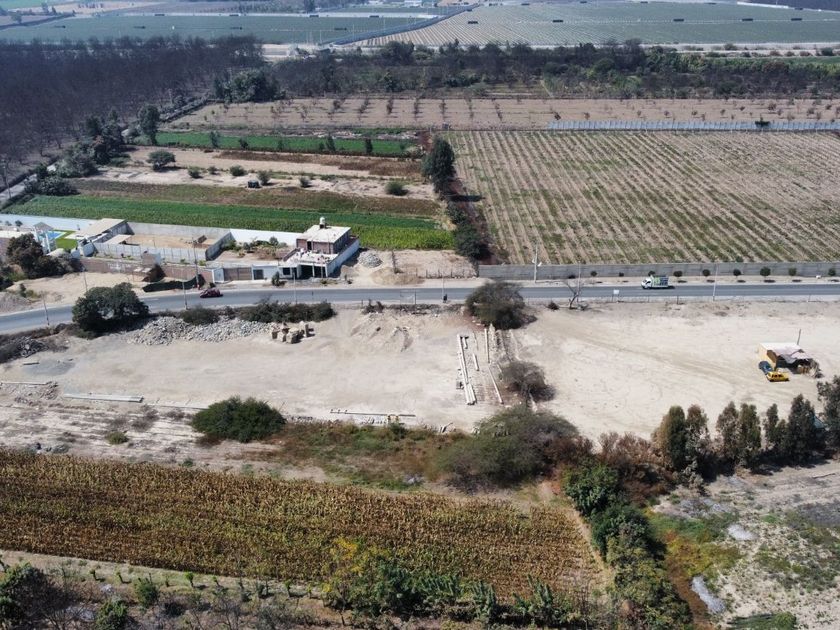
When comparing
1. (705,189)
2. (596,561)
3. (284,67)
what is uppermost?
(284,67)

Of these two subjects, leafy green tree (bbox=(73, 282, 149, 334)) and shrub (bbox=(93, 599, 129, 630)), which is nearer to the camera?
shrub (bbox=(93, 599, 129, 630))

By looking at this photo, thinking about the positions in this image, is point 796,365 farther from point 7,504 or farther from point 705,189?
point 7,504

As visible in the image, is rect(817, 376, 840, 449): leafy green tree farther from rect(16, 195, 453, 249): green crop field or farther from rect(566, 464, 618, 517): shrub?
rect(16, 195, 453, 249): green crop field

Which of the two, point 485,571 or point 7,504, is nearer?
point 485,571

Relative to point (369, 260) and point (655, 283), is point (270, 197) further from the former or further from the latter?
point (655, 283)

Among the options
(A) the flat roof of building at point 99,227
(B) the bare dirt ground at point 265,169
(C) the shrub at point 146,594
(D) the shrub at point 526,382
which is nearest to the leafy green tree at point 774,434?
(D) the shrub at point 526,382

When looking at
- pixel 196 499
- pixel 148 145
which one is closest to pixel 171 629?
pixel 196 499

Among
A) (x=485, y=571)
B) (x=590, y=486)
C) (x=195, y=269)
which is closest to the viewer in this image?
(x=485, y=571)

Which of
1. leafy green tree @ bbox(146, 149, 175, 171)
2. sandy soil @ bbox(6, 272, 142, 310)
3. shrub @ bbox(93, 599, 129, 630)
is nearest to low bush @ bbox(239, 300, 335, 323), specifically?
sandy soil @ bbox(6, 272, 142, 310)
